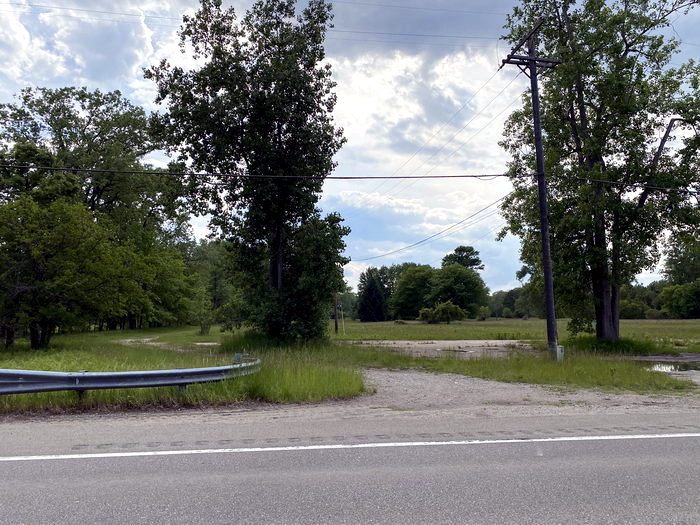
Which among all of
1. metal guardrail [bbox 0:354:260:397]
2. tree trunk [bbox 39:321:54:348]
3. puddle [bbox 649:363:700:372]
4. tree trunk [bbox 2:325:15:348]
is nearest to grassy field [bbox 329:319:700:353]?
puddle [bbox 649:363:700:372]

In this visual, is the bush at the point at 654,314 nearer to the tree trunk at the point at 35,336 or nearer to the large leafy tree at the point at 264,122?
the large leafy tree at the point at 264,122

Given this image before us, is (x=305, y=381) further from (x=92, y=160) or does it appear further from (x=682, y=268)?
(x=682, y=268)

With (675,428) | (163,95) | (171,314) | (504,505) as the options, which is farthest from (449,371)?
(171,314)

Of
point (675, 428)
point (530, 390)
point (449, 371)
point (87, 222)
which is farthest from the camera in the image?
point (87, 222)

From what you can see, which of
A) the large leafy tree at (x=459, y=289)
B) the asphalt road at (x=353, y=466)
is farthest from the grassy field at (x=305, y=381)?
the large leafy tree at (x=459, y=289)

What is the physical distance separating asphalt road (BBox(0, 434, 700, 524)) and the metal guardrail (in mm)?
2881

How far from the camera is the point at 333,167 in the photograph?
84.5 ft

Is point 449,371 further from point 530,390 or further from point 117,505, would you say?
point 117,505

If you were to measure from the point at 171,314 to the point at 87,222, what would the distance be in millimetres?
43574

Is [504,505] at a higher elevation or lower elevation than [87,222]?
lower

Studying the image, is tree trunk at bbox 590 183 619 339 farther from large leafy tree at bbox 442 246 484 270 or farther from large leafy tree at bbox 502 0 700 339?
large leafy tree at bbox 442 246 484 270

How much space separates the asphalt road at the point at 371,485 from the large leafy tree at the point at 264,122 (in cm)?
1790

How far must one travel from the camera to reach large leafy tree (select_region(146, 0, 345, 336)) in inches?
930

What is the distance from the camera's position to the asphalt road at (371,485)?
4.11m
